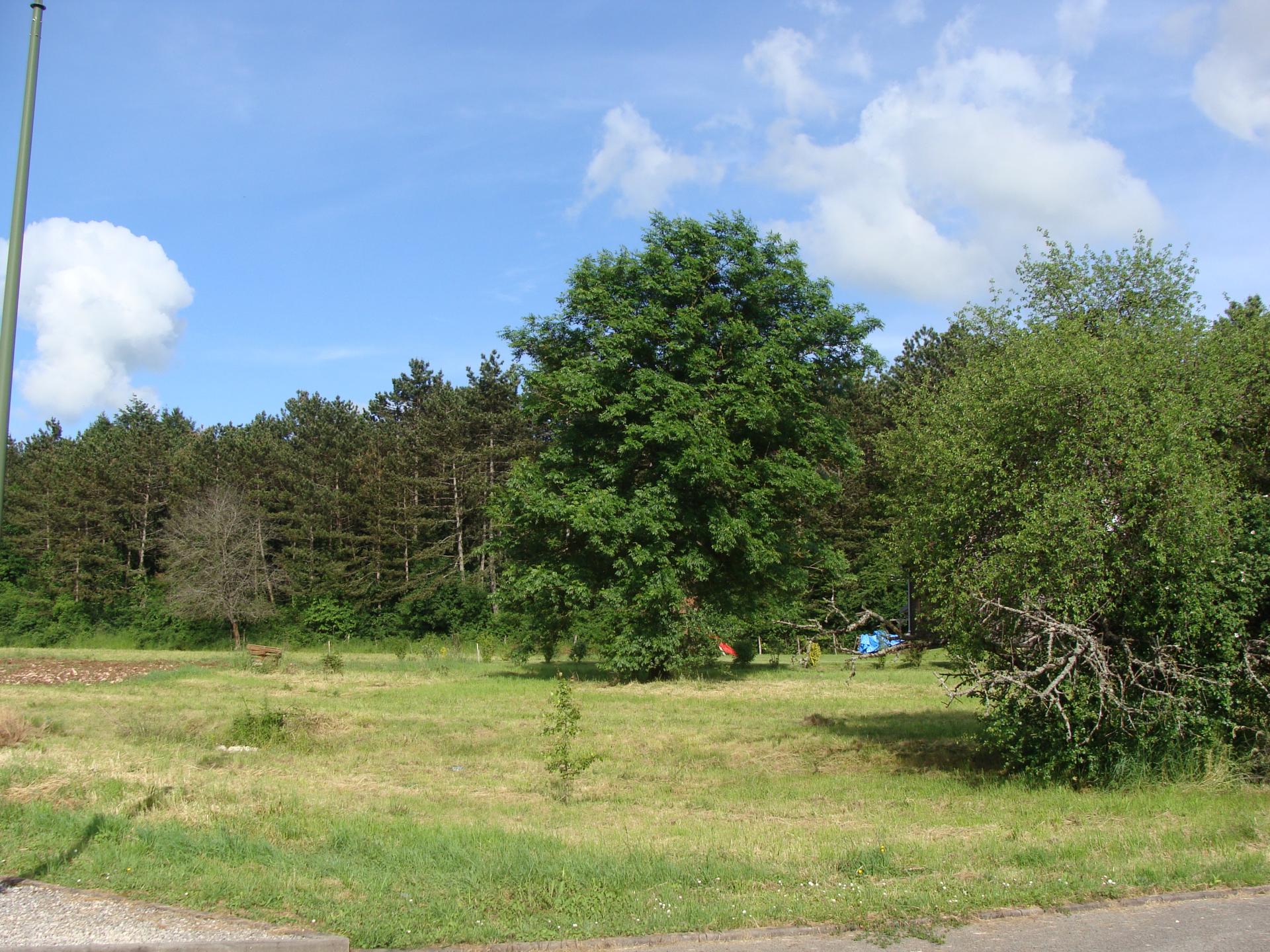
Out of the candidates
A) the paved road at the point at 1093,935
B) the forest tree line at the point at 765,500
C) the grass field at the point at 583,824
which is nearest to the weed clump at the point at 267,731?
the grass field at the point at 583,824

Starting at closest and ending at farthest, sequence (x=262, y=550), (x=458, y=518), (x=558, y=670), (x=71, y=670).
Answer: (x=558, y=670), (x=71, y=670), (x=458, y=518), (x=262, y=550)

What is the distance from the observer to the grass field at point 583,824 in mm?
6656

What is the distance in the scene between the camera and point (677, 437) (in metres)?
27.3

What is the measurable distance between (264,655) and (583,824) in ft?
Result: 98.1

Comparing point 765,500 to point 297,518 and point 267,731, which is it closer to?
point 267,731

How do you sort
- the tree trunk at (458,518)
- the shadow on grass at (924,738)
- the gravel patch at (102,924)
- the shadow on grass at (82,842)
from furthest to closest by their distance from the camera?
the tree trunk at (458,518) → the shadow on grass at (924,738) → the shadow on grass at (82,842) → the gravel patch at (102,924)

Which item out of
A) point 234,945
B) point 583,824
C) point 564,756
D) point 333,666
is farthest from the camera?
point 333,666

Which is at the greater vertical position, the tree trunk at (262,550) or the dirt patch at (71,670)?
the tree trunk at (262,550)

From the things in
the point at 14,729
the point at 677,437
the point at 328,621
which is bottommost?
the point at 328,621

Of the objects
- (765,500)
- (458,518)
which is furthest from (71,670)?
(458,518)

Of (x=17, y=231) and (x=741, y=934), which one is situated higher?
(x=17, y=231)

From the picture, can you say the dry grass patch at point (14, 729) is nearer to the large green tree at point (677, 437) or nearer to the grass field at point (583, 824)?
the grass field at point (583, 824)

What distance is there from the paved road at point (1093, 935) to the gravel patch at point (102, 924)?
8.69 feet

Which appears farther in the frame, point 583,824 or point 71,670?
point 71,670
